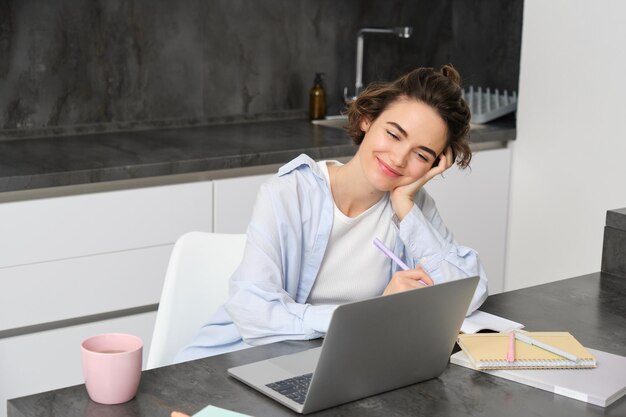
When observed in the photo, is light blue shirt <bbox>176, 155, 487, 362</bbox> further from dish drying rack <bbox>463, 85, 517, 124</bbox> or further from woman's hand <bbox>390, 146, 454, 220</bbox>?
dish drying rack <bbox>463, 85, 517, 124</bbox>

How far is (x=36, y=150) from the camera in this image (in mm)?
2947

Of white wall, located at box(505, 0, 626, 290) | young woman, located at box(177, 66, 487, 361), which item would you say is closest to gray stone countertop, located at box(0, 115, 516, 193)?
white wall, located at box(505, 0, 626, 290)

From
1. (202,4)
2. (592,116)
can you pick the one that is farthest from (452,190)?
(202,4)

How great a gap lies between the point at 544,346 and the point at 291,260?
1.73ft

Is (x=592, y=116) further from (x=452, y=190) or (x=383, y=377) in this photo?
(x=383, y=377)

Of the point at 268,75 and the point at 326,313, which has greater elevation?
the point at 268,75

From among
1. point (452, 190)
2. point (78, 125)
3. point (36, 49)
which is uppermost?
point (36, 49)

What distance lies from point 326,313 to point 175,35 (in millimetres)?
1996

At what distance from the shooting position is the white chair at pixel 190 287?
6.37ft

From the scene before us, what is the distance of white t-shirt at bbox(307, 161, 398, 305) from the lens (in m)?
1.96

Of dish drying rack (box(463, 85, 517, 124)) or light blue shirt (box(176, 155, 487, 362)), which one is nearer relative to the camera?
light blue shirt (box(176, 155, 487, 362))

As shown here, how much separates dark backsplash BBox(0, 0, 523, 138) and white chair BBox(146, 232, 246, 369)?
1385 millimetres

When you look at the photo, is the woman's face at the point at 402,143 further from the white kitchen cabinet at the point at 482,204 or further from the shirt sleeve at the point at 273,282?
the white kitchen cabinet at the point at 482,204

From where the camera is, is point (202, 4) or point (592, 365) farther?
point (202, 4)
